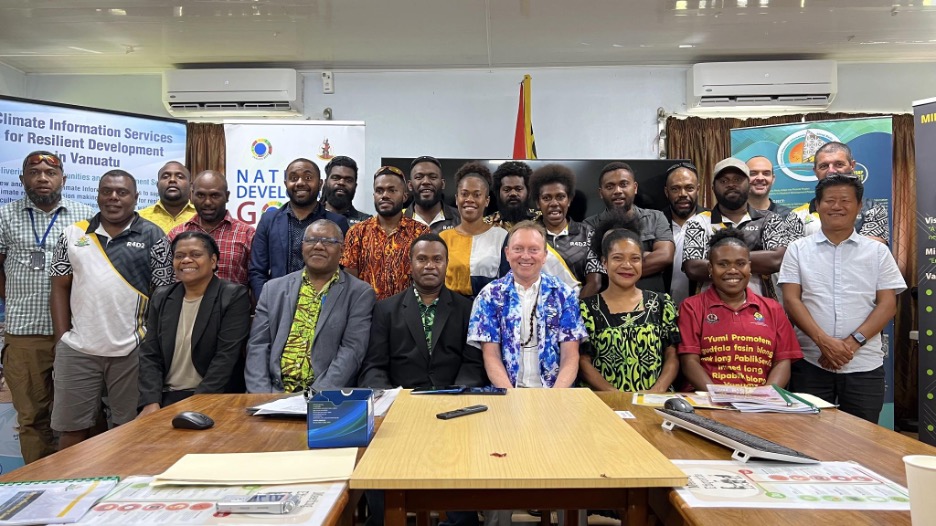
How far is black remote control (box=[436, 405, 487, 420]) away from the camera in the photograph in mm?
1876

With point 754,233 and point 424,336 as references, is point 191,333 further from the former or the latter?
point 754,233

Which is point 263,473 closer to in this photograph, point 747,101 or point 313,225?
point 313,225

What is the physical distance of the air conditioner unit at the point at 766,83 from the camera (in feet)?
20.1

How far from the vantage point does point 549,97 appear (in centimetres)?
658

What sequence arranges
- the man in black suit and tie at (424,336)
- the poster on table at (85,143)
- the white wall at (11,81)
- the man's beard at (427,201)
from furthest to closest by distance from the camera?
1. the white wall at (11,81)
2. the poster on table at (85,143)
3. the man's beard at (427,201)
4. the man in black suit and tie at (424,336)

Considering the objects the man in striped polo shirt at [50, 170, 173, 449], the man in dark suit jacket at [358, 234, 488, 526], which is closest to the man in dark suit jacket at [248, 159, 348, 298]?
the man in striped polo shirt at [50, 170, 173, 449]

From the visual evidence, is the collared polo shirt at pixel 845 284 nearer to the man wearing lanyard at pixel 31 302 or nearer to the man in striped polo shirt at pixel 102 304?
the man in striped polo shirt at pixel 102 304

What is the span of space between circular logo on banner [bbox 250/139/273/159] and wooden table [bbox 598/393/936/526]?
13.6 feet

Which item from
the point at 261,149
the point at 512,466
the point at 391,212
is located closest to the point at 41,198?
the point at 261,149

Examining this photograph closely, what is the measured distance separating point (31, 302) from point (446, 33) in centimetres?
379

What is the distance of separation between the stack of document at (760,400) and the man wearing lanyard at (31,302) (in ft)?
12.5

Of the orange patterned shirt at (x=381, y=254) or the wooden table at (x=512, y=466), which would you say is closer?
the wooden table at (x=512, y=466)

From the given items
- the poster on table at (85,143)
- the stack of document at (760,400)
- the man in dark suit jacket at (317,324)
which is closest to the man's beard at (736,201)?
the stack of document at (760,400)

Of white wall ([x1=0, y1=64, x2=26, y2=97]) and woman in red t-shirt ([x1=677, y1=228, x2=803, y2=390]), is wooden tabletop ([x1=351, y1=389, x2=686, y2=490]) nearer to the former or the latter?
woman in red t-shirt ([x1=677, y1=228, x2=803, y2=390])
